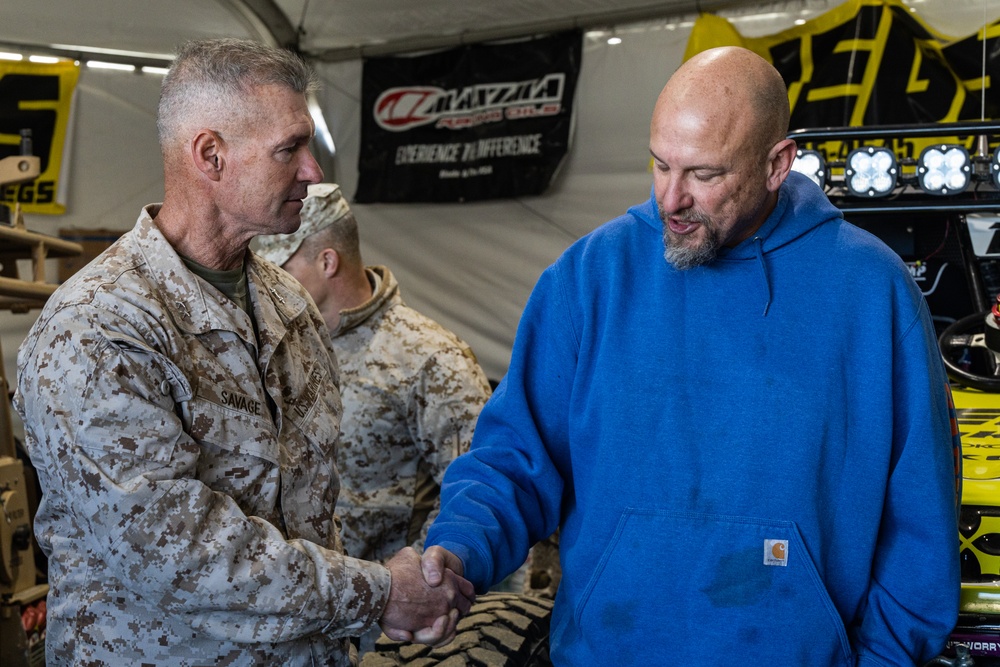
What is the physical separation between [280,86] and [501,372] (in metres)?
4.30

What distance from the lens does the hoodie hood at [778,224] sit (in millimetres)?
1938

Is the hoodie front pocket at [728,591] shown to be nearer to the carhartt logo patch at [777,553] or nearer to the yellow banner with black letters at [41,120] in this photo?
the carhartt logo patch at [777,553]

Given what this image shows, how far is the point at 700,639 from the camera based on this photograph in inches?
72.6

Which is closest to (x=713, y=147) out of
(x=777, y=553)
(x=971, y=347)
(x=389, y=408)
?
(x=777, y=553)

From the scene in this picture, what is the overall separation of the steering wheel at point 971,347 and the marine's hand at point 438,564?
6.53ft

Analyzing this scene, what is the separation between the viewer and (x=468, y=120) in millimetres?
6496

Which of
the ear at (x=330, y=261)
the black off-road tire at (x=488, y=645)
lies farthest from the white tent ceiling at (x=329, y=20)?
the black off-road tire at (x=488, y=645)

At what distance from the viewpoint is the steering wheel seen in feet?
10.8

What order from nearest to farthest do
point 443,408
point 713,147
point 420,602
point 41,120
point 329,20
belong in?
point 713,147
point 420,602
point 443,408
point 41,120
point 329,20

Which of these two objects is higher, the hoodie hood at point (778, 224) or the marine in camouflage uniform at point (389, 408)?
the hoodie hood at point (778, 224)

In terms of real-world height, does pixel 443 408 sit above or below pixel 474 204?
below

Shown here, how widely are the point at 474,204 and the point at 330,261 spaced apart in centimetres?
307

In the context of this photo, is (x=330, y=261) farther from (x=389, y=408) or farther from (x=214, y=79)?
(x=214, y=79)

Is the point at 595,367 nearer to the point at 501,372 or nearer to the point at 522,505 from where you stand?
the point at 522,505
